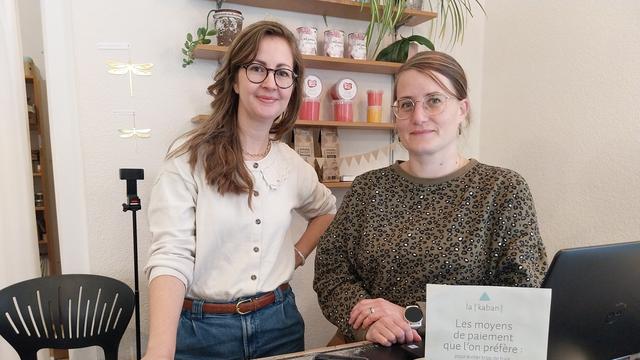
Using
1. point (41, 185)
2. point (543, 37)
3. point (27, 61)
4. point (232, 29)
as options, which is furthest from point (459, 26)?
point (41, 185)

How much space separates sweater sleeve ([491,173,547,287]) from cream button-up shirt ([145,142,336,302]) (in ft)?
1.97

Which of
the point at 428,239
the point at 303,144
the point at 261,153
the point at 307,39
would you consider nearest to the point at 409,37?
the point at 307,39

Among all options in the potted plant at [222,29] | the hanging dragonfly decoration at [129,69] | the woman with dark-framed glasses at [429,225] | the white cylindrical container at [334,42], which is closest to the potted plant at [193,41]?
the potted plant at [222,29]

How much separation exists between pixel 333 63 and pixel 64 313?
1446 millimetres

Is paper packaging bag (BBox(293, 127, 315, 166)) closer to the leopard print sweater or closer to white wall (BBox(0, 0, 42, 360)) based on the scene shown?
the leopard print sweater

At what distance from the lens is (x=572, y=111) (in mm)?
1728

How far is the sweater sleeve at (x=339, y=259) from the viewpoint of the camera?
114 centimetres

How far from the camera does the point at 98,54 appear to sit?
1.71m

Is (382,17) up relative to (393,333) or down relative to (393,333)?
up

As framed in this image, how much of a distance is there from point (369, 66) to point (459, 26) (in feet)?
1.76

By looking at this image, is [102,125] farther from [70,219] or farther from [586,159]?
[586,159]

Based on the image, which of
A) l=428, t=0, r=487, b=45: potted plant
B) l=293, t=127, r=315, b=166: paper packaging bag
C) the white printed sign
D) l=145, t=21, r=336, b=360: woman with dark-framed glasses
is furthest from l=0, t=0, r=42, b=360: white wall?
l=428, t=0, r=487, b=45: potted plant

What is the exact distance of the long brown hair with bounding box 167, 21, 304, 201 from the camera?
1104mm

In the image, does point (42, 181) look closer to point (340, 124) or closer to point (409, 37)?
point (340, 124)
